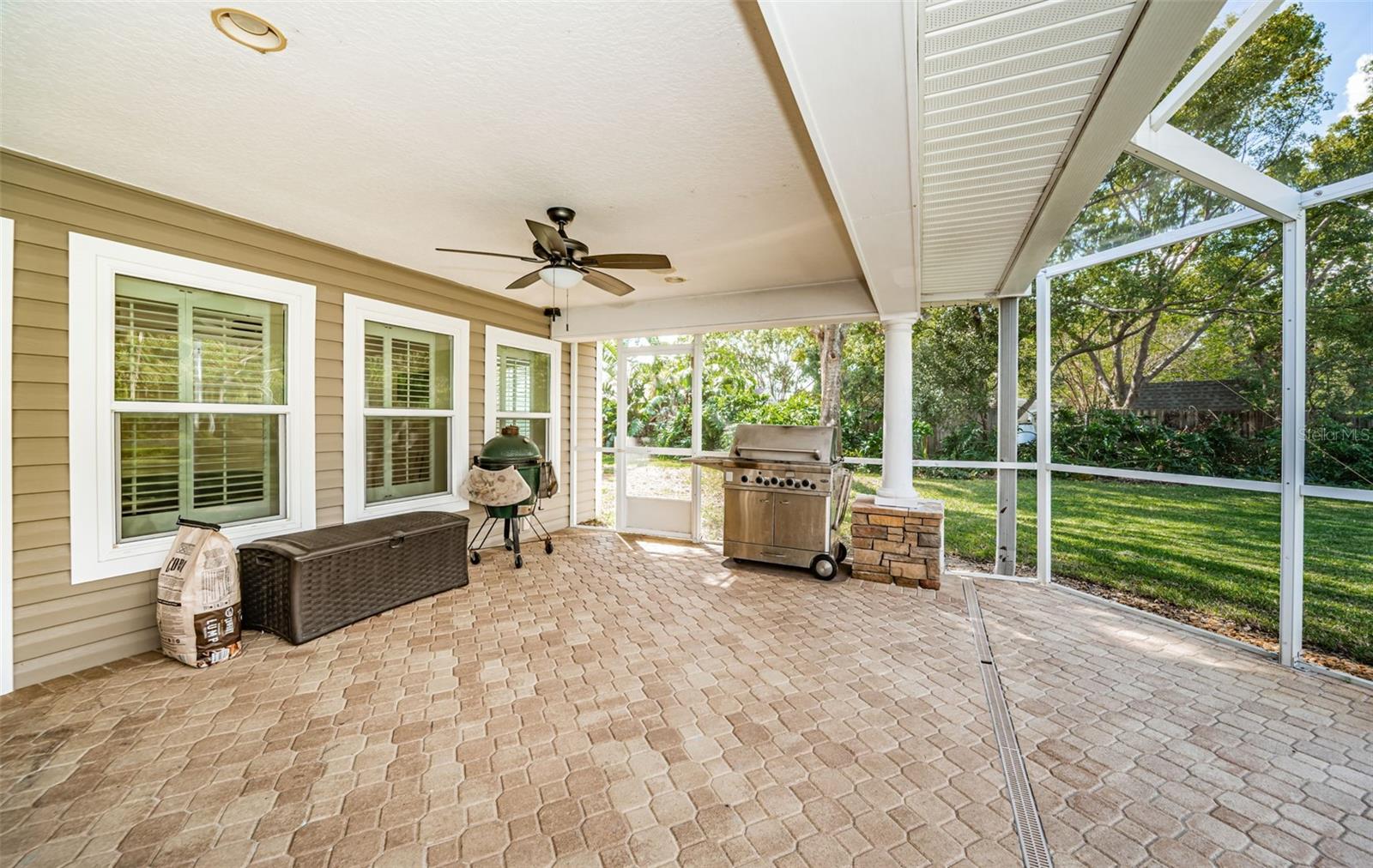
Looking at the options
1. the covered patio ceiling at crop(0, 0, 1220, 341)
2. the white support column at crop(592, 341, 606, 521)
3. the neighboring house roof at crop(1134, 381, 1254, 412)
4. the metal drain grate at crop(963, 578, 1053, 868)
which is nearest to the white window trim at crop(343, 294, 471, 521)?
the covered patio ceiling at crop(0, 0, 1220, 341)

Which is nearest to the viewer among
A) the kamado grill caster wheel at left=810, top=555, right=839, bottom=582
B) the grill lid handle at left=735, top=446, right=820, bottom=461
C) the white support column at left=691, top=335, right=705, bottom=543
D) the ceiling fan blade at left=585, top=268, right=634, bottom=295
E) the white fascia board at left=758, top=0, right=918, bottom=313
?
the white fascia board at left=758, top=0, right=918, bottom=313

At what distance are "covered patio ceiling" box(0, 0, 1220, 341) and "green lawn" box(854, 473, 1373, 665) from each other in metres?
2.04

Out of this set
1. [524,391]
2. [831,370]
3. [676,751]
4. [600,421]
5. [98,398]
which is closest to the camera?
[676,751]

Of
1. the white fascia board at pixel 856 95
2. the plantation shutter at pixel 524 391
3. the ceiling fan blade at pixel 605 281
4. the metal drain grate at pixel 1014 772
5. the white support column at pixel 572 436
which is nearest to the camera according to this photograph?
the white fascia board at pixel 856 95

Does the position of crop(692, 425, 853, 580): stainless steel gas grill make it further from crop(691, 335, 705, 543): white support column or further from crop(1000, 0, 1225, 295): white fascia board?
crop(1000, 0, 1225, 295): white fascia board

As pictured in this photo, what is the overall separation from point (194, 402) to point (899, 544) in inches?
197

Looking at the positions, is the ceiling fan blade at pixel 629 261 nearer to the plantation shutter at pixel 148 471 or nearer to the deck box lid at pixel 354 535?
the deck box lid at pixel 354 535

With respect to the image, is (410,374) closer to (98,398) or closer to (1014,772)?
(98,398)

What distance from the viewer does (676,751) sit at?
1959 mm

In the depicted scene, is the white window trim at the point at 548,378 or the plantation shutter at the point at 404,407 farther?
the white window trim at the point at 548,378

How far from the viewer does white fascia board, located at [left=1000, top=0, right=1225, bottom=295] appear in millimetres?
1257

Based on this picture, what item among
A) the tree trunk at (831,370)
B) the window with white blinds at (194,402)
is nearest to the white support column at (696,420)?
the tree trunk at (831,370)

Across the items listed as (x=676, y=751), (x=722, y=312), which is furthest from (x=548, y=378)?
(x=676, y=751)

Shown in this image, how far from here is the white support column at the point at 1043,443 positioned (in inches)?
159
